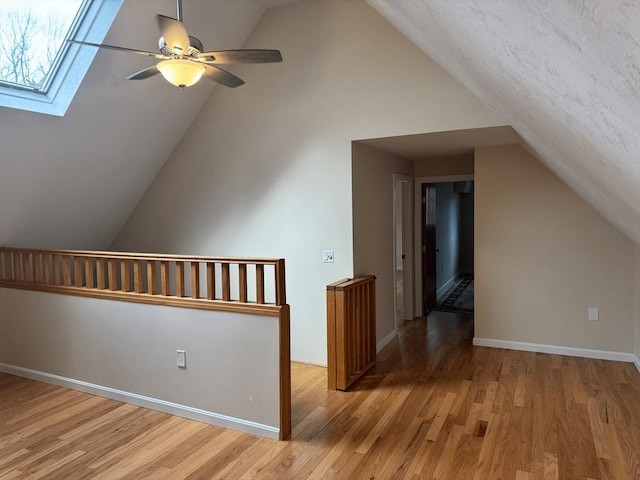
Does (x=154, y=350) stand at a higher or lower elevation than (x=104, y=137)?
lower

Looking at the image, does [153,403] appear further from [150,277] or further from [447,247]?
[447,247]

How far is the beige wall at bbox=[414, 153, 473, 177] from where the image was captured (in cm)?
550

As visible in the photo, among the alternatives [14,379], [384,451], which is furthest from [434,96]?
[14,379]

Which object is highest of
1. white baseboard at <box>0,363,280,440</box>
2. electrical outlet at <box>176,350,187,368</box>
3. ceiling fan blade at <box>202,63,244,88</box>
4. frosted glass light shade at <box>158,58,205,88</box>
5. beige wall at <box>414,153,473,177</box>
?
ceiling fan blade at <box>202,63,244,88</box>

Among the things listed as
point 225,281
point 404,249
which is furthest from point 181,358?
point 404,249

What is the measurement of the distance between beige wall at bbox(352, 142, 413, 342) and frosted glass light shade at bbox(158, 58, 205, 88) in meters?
1.80

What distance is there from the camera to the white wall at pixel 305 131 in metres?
3.93

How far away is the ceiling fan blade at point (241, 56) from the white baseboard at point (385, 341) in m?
3.13

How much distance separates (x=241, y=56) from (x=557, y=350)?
4.05m

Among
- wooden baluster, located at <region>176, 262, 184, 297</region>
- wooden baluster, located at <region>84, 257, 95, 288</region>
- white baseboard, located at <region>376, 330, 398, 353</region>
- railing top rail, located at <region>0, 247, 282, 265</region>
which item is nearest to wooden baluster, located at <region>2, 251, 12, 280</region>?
railing top rail, located at <region>0, 247, 282, 265</region>

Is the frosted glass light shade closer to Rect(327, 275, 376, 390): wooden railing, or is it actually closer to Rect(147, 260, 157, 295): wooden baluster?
Rect(147, 260, 157, 295): wooden baluster

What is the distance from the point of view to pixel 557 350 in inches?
177

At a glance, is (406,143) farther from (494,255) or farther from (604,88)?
(604,88)

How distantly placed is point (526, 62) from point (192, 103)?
13.0 feet
